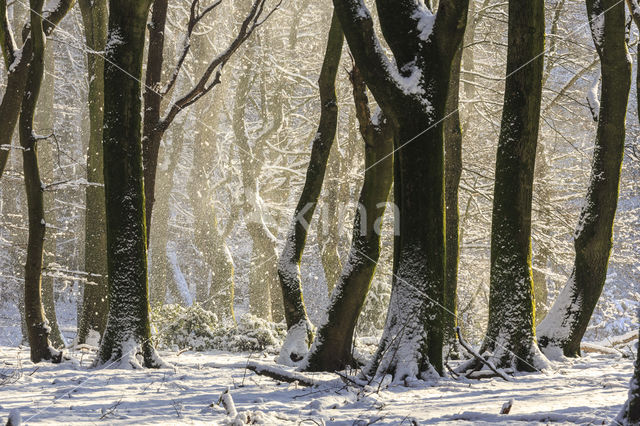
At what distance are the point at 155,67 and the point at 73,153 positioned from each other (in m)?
16.8

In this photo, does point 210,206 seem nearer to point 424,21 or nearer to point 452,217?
point 452,217

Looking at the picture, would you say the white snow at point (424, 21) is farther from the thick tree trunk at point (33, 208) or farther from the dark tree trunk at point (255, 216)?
the dark tree trunk at point (255, 216)

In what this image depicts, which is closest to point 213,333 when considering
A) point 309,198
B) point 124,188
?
point 309,198

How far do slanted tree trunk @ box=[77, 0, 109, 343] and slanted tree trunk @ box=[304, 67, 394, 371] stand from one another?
388 centimetres

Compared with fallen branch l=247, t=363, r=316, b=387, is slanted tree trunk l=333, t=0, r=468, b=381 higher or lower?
higher

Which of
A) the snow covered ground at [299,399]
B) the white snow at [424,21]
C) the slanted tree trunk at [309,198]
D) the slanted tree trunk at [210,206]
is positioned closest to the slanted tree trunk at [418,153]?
the white snow at [424,21]

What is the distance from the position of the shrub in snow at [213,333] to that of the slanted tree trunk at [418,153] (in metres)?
5.89

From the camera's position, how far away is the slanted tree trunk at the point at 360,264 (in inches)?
258

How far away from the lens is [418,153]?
16.8 ft

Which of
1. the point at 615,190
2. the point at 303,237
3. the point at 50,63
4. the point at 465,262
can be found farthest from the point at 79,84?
the point at 615,190

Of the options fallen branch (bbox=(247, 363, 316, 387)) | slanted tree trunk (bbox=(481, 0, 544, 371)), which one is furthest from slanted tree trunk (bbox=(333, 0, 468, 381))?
slanted tree trunk (bbox=(481, 0, 544, 371))

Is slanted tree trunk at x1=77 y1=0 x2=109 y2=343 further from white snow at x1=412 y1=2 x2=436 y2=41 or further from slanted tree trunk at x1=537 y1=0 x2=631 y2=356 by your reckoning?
slanted tree trunk at x1=537 y1=0 x2=631 y2=356

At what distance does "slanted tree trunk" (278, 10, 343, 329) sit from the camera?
25.6 ft

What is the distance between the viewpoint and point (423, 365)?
501cm
